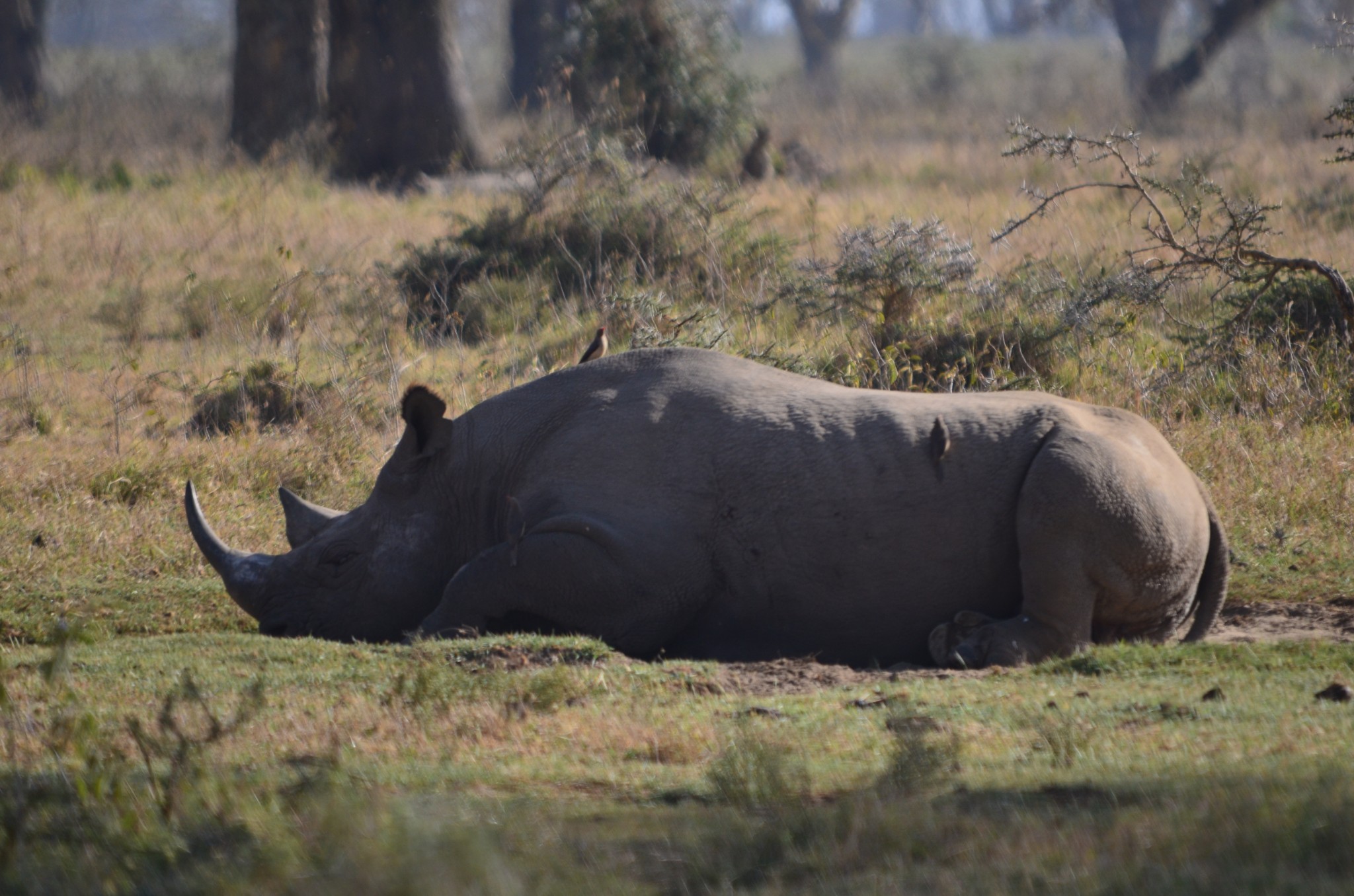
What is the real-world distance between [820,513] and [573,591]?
1093mm

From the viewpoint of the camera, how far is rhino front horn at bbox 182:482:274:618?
23.3ft

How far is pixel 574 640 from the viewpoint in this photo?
20.4ft

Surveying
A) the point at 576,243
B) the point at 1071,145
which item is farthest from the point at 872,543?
the point at 576,243

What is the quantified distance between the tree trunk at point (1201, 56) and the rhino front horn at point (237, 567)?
24740 mm

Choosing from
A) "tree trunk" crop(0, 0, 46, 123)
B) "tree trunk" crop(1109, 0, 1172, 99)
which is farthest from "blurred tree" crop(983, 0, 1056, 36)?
"tree trunk" crop(0, 0, 46, 123)

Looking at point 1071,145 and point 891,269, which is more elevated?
point 1071,145

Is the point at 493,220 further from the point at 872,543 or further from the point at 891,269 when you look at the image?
the point at 872,543

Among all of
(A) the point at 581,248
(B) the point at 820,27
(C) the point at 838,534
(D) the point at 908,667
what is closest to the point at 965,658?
(D) the point at 908,667

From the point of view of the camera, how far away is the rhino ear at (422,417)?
281 inches

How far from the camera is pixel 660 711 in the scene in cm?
526

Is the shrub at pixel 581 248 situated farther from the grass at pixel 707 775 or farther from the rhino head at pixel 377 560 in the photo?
the grass at pixel 707 775

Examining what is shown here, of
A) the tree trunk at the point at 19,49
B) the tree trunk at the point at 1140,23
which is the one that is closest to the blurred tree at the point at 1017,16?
the tree trunk at the point at 1140,23

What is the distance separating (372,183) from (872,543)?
1437 centimetres

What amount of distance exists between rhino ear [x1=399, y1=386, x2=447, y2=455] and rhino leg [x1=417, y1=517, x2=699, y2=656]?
79cm
